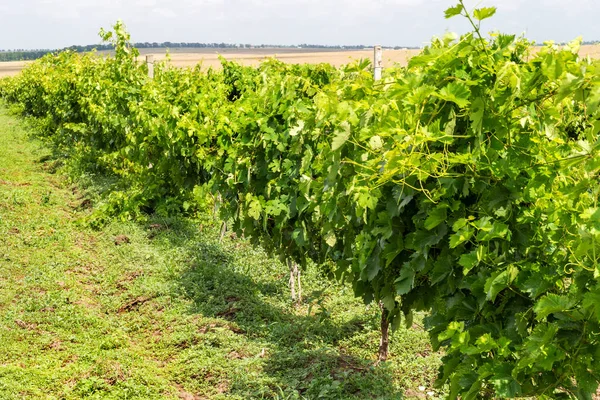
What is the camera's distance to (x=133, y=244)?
8.43m

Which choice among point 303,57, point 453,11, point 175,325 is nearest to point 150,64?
point 175,325

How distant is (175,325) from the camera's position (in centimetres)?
604

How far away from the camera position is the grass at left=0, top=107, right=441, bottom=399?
486 cm

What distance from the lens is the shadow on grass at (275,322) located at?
476 cm

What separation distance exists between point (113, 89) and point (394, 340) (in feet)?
25.0

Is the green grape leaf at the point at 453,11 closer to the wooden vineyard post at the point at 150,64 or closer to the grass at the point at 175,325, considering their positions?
the grass at the point at 175,325

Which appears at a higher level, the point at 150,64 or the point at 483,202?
the point at 150,64

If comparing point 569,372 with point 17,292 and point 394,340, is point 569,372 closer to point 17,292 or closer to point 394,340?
point 394,340

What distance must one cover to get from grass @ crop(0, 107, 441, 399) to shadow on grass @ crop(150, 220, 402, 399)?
0.04 feet

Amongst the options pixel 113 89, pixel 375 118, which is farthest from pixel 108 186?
pixel 375 118

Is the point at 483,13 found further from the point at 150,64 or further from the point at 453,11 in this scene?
the point at 150,64

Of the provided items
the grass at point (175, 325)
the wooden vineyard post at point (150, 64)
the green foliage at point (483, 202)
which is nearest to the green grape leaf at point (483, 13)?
the green foliage at point (483, 202)

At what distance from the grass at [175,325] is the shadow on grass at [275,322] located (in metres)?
0.01

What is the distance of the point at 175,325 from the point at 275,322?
0.94 meters
